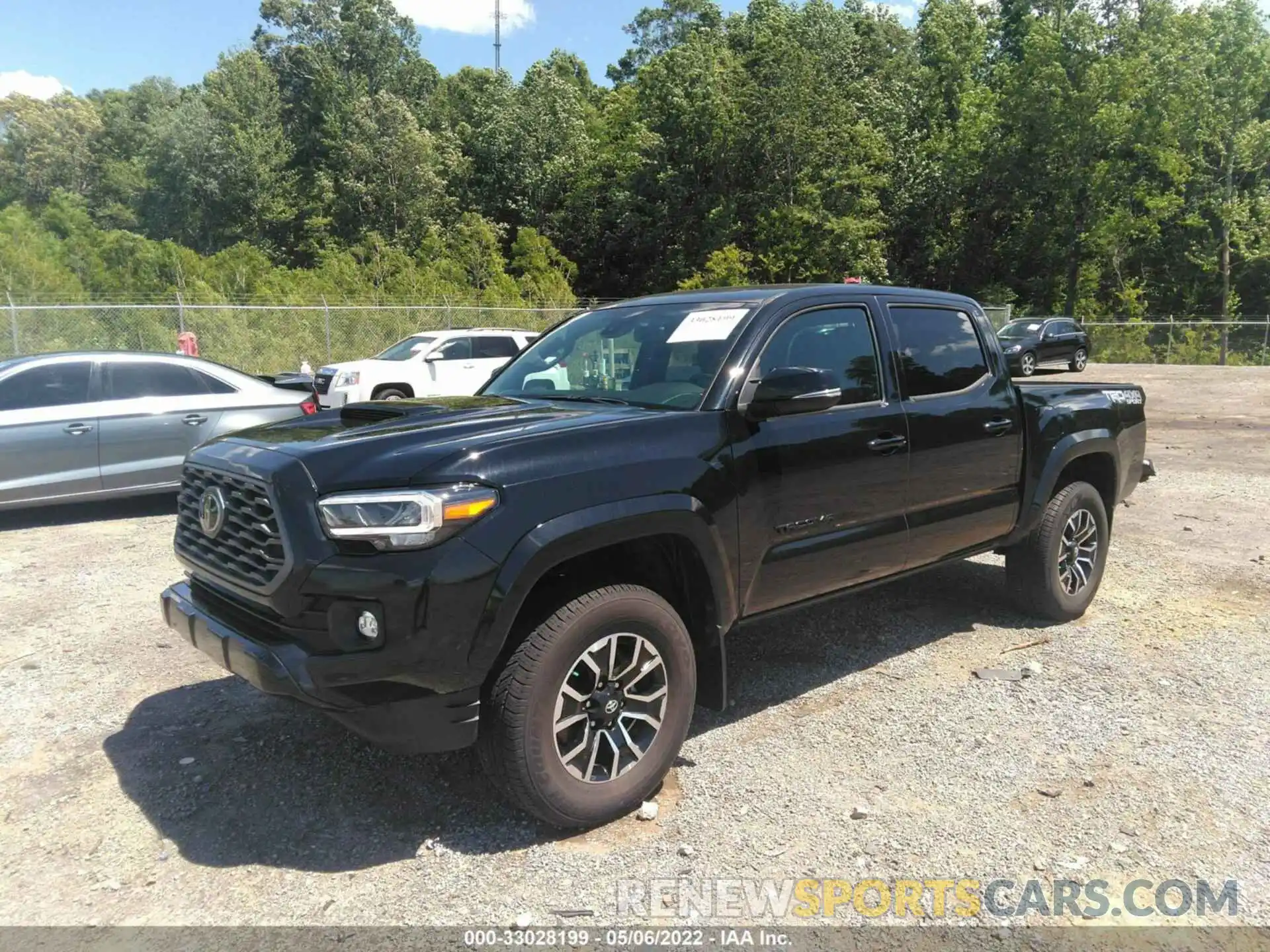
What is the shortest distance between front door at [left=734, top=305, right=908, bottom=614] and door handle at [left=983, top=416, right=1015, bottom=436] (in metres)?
0.76

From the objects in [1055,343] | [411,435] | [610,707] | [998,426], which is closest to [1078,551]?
[998,426]

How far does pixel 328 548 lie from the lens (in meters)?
2.75

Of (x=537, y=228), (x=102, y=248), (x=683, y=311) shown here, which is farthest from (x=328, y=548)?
(x=537, y=228)

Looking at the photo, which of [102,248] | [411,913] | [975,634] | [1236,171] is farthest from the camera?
[1236,171]

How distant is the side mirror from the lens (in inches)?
136

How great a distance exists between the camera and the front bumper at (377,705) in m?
2.71

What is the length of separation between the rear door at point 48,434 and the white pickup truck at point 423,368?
5.73 m

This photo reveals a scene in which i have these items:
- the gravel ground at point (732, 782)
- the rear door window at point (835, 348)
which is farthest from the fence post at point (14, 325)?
the rear door window at point (835, 348)

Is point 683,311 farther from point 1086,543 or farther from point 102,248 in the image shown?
point 102,248

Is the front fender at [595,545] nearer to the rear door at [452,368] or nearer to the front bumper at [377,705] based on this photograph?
the front bumper at [377,705]

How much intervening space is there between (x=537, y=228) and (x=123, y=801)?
43567 mm

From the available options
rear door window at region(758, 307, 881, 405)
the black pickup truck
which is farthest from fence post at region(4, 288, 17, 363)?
rear door window at region(758, 307, 881, 405)

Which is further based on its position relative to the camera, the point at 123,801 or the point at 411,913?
the point at 123,801

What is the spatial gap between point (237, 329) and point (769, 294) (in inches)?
742
